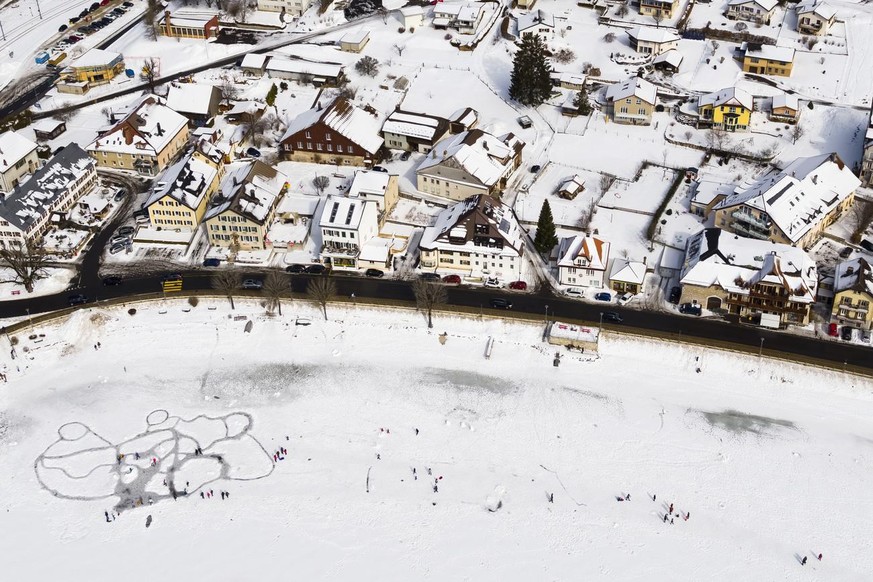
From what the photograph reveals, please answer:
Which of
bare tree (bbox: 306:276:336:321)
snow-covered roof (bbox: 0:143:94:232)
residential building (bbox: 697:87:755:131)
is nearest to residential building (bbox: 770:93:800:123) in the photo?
residential building (bbox: 697:87:755:131)

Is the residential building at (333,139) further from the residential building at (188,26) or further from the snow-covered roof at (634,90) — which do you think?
the residential building at (188,26)

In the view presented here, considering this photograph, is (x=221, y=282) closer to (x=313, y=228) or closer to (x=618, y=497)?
(x=313, y=228)

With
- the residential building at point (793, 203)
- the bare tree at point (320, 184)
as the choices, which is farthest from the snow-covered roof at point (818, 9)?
the bare tree at point (320, 184)

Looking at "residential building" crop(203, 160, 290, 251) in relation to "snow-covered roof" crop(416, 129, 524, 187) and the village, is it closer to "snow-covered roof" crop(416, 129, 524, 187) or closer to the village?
the village

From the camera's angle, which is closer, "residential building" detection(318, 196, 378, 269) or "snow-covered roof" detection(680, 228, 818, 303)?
"snow-covered roof" detection(680, 228, 818, 303)

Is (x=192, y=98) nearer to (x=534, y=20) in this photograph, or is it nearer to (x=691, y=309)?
(x=534, y=20)

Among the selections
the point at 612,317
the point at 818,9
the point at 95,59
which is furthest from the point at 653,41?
the point at 95,59

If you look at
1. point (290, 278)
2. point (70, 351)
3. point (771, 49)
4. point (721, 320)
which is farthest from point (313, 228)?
point (771, 49)
